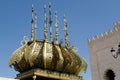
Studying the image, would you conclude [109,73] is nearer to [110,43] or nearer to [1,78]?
[110,43]

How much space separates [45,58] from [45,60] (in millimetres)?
31

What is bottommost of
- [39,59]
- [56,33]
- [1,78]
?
[1,78]

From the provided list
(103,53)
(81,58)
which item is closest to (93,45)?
(103,53)

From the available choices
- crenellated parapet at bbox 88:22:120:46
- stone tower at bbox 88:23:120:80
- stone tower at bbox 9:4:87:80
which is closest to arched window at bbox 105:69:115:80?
stone tower at bbox 88:23:120:80

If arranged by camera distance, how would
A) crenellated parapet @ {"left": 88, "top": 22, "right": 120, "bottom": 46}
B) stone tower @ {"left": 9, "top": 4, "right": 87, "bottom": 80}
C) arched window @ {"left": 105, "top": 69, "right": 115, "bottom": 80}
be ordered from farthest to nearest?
arched window @ {"left": 105, "top": 69, "right": 115, "bottom": 80}
crenellated parapet @ {"left": 88, "top": 22, "right": 120, "bottom": 46}
stone tower @ {"left": 9, "top": 4, "right": 87, "bottom": 80}

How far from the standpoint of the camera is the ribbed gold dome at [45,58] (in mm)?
4616

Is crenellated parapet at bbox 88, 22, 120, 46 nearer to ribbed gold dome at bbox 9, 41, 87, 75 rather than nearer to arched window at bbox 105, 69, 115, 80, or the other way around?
arched window at bbox 105, 69, 115, 80

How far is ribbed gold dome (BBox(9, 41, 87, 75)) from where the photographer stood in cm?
462

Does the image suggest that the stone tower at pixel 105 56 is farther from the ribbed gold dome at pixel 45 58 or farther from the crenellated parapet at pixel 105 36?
the ribbed gold dome at pixel 45 58

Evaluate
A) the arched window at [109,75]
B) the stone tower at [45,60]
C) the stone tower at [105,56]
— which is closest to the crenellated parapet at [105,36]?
the stone tower at [105,56]

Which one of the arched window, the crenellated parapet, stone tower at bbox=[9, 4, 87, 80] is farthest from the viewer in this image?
the arched window

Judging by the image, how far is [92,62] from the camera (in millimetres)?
26906

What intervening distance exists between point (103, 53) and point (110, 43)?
49.3 inches

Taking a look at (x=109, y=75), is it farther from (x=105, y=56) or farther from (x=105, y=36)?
(x=105, y=36)
